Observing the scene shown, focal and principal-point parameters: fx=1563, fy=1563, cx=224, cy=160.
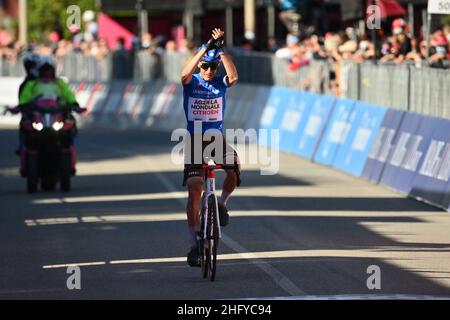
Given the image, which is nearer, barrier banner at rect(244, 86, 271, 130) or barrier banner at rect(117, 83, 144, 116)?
barrier banner at rect(244, 86, 271, 130)

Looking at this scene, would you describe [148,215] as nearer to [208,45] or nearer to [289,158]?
[208,45]

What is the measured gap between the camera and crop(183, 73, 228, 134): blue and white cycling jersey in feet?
44.4

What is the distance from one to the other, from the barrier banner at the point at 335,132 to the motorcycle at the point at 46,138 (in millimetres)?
5225

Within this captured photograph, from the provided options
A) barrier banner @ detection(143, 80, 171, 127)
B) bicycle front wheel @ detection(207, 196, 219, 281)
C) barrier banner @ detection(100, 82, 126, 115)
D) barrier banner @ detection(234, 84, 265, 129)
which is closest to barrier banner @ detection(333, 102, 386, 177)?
barrier banner @ detection(234, 84, 265, 129)

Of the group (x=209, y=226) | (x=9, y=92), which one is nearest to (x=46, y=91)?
(x=209, y=226)

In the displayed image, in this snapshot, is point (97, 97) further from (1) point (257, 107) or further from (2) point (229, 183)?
(2) point (229, 183)

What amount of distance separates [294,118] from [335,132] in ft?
11.8

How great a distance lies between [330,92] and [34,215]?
438 inches

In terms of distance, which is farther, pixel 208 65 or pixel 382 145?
A: pixel 382 145

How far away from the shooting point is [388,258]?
1475 cm

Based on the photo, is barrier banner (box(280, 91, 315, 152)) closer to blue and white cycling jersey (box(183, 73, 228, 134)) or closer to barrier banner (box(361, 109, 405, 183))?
barrier banner (box(361, 109, 405, 183))

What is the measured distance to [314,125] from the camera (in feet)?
92.2

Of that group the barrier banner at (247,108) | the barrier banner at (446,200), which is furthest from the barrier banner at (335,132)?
the barrier banner at (247,108)

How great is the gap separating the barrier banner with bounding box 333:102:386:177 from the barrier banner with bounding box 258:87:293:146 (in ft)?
17.4
